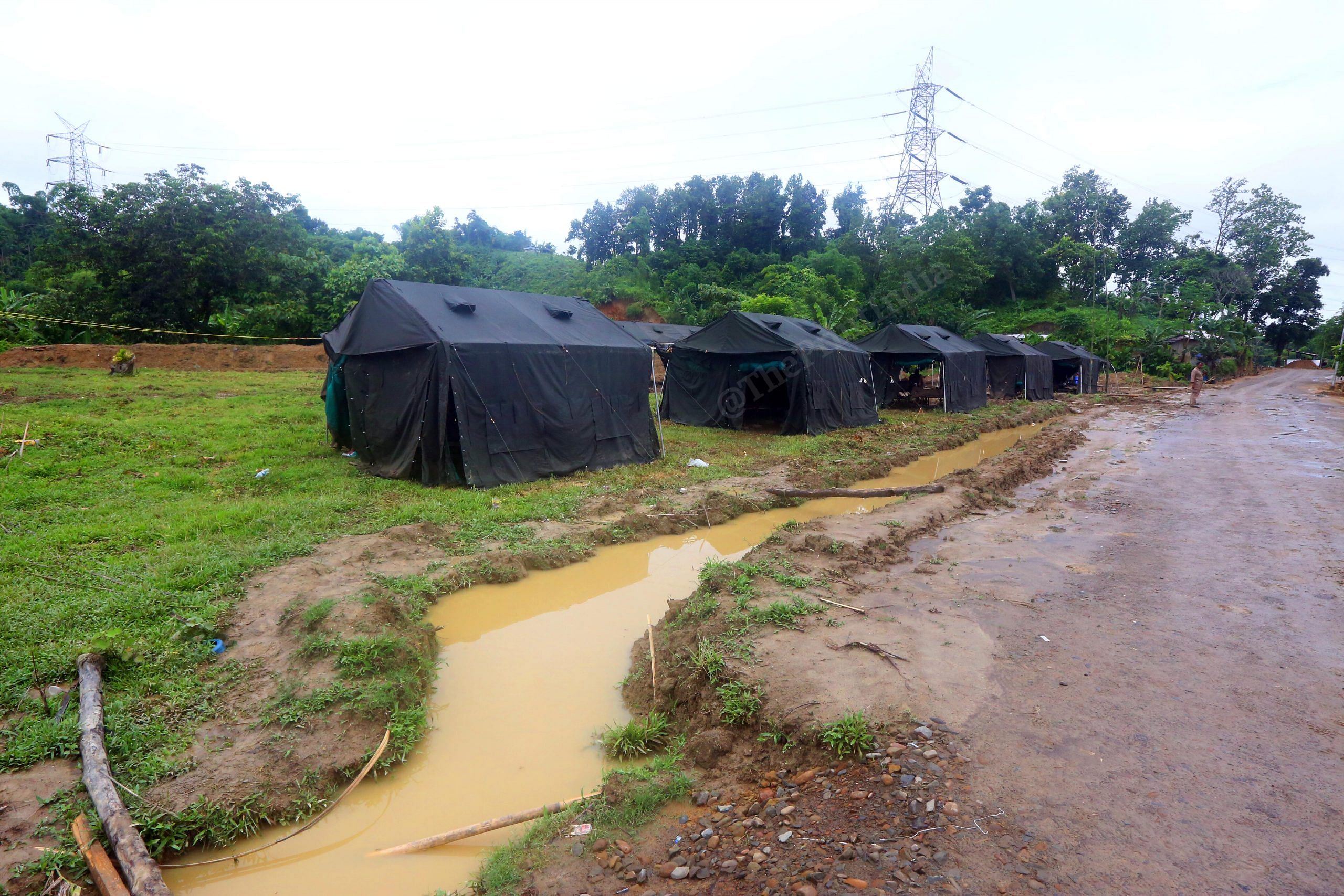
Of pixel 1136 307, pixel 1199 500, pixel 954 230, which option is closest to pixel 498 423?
pixel 1199 500

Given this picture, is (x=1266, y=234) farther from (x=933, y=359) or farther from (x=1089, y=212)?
(x=933, y=359)

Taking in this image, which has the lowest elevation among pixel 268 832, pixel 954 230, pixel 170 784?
pixel 268 832

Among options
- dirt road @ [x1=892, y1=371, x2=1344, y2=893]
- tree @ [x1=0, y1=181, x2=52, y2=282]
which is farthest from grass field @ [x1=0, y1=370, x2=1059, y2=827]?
tree @ [x1=0, y1=181, x2=52, y2=282]

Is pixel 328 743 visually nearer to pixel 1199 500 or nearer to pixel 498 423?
pixel 498 423

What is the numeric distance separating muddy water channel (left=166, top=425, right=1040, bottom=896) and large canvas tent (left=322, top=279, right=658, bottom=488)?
3081mm

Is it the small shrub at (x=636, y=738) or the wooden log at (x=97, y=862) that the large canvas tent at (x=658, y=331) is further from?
the wooden log at (x=97, y=862)

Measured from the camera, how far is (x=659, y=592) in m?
6.04

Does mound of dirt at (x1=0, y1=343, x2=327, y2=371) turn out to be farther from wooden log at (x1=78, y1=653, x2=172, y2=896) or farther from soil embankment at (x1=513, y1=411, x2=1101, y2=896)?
soil embankment at (x1=513, y1=411, x2=1101, y2=896)

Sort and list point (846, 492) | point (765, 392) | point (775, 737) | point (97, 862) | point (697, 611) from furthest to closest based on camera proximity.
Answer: point (765, 392) → point (846, 492) → point (697, 611) → point (775, 737) → point (97, 862)

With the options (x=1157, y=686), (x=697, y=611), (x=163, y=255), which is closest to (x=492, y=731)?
(x=697, y=611)

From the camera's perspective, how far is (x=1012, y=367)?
25.9m

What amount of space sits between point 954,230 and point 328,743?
4344 cm

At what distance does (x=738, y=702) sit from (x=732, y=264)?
4184 centimetres

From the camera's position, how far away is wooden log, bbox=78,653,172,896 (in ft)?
8.29
